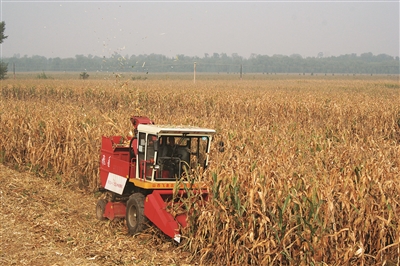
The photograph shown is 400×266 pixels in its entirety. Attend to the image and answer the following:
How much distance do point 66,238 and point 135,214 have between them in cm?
117

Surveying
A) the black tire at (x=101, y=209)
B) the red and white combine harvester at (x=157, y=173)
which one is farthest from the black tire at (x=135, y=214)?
the black tire at (x=101, y=209)

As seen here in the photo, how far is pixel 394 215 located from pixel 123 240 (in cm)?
394

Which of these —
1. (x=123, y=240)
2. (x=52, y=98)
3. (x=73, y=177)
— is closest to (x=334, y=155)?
(x=123, y=240)

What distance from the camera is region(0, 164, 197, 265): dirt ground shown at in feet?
23.5

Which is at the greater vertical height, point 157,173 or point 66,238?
point 157,173

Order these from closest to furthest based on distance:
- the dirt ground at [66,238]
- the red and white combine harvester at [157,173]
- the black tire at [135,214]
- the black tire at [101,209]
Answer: the dirt ground at [66,238] < the red and white combine harvester at [157,173] < the black tire at [135,214] < the black tire at [101,209]

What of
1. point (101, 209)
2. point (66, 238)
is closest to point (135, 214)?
point (66, 238)

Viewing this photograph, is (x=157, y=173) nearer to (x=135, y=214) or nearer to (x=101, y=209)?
(x=135, y=214)

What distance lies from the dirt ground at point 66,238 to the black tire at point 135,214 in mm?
142

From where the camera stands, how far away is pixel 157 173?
8.27 m

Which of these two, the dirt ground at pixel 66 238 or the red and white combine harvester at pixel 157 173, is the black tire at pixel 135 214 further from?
the dirt ground at pixel 66 238

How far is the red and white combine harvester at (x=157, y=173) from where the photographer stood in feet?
25.7

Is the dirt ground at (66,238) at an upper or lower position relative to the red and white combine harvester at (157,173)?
lower

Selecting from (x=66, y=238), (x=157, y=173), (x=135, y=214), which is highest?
(x=157, y=173)
